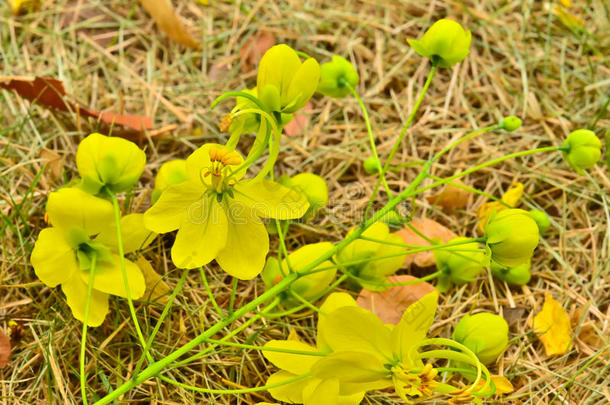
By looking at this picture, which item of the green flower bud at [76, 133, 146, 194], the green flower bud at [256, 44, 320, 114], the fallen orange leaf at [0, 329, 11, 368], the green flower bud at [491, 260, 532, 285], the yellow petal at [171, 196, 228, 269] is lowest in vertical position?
the fallen orange leaf at [0, 329, 11, 368]

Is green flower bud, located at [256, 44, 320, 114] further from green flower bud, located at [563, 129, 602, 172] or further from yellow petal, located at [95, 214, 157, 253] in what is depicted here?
green flower bud, located at [563, 129, 602, 172]

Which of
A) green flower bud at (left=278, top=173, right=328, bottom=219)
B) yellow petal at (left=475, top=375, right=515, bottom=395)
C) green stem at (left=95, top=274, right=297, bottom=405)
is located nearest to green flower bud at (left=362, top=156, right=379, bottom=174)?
green flower bud at (left=278, top=173, right=328, bottom=219)

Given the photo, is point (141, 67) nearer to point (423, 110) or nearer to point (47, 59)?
point (47, 59)

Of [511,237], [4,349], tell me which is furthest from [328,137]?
[4,349]

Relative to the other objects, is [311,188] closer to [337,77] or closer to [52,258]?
[337,77]

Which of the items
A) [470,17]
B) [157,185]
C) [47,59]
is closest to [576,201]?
[470,17]

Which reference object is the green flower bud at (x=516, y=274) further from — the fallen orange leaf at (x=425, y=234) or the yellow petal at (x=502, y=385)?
the yellow petal at (x=502, y=385)
